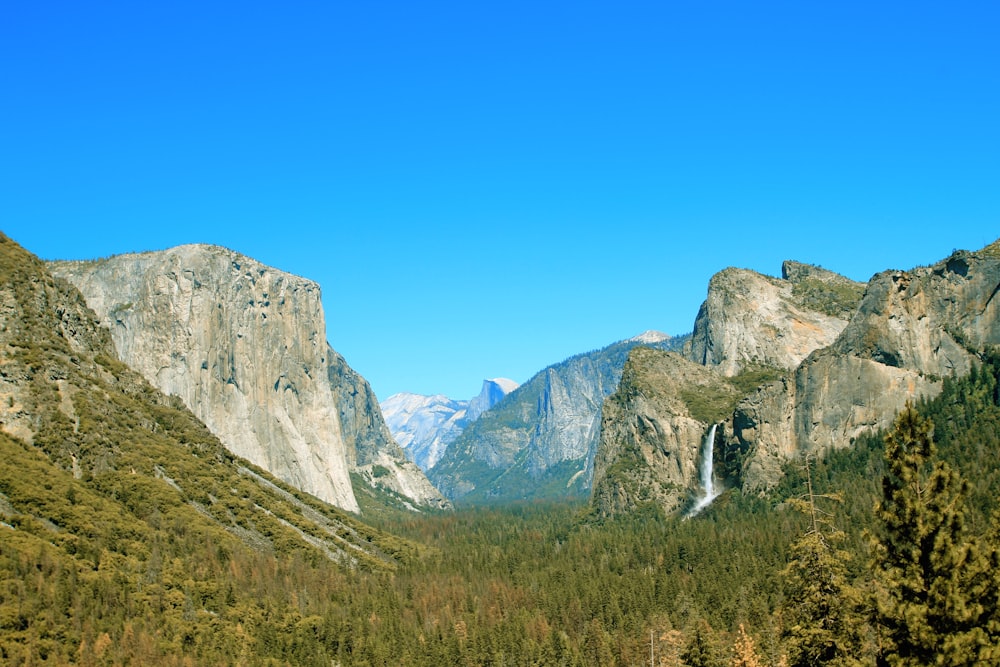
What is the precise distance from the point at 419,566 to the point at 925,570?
13522cm

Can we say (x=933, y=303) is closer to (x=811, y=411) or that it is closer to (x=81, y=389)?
(x=811, y=411)

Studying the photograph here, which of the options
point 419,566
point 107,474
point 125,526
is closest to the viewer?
point 125,526

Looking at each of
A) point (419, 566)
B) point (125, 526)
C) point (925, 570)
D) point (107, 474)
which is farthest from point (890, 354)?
point (925, 570)

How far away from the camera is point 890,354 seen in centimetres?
17975

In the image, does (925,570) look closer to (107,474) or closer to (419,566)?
(107,474)

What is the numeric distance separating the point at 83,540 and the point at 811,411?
140 metres

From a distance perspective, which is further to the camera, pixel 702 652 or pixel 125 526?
pixel 125 526

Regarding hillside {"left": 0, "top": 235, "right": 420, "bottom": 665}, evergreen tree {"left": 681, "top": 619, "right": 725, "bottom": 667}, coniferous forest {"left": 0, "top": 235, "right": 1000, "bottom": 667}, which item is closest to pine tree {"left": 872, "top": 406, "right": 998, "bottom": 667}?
coniferous forest {"left": 0, "top": 235, "right": 1000, "bottom": 667}

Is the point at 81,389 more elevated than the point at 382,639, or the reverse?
the point at 81,389

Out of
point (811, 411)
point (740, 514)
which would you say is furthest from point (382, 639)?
point (811, 411)

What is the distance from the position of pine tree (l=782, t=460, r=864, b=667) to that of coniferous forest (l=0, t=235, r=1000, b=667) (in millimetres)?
91

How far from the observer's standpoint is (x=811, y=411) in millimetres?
190375

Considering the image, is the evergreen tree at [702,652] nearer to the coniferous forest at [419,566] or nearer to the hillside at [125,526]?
the coniferous forest at [419,566]

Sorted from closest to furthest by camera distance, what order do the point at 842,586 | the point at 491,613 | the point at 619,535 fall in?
the point at 842,586
the point at 491,613
the point at 619,535
